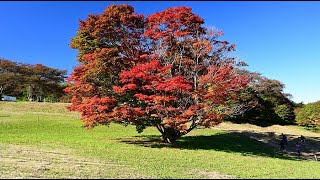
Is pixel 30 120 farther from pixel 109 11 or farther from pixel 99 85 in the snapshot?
pixel 109 11

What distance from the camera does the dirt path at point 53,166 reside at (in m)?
11.9

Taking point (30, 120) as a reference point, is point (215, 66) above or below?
above

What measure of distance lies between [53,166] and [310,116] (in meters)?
43.0

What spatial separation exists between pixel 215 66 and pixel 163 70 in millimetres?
3858

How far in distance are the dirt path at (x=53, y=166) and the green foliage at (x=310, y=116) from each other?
131 feet

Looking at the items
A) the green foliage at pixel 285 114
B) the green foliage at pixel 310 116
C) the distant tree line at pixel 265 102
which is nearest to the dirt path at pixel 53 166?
the distant tree line at pixel 265 102

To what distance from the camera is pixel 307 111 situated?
49062 millimetres

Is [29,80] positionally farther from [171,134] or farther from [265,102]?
[171,134]

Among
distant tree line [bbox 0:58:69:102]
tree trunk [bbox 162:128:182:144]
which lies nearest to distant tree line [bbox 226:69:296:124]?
tree trunk [bbox 162:128:182:144]

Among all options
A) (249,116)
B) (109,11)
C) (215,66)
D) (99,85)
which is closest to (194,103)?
(215,66)

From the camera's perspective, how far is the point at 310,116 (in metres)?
48.2

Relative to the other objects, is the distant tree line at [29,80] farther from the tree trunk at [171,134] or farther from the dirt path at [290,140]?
the tree trunk at [171,134]

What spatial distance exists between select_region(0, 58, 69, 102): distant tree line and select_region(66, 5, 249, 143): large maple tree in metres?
44.1

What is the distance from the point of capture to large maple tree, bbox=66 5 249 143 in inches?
889
